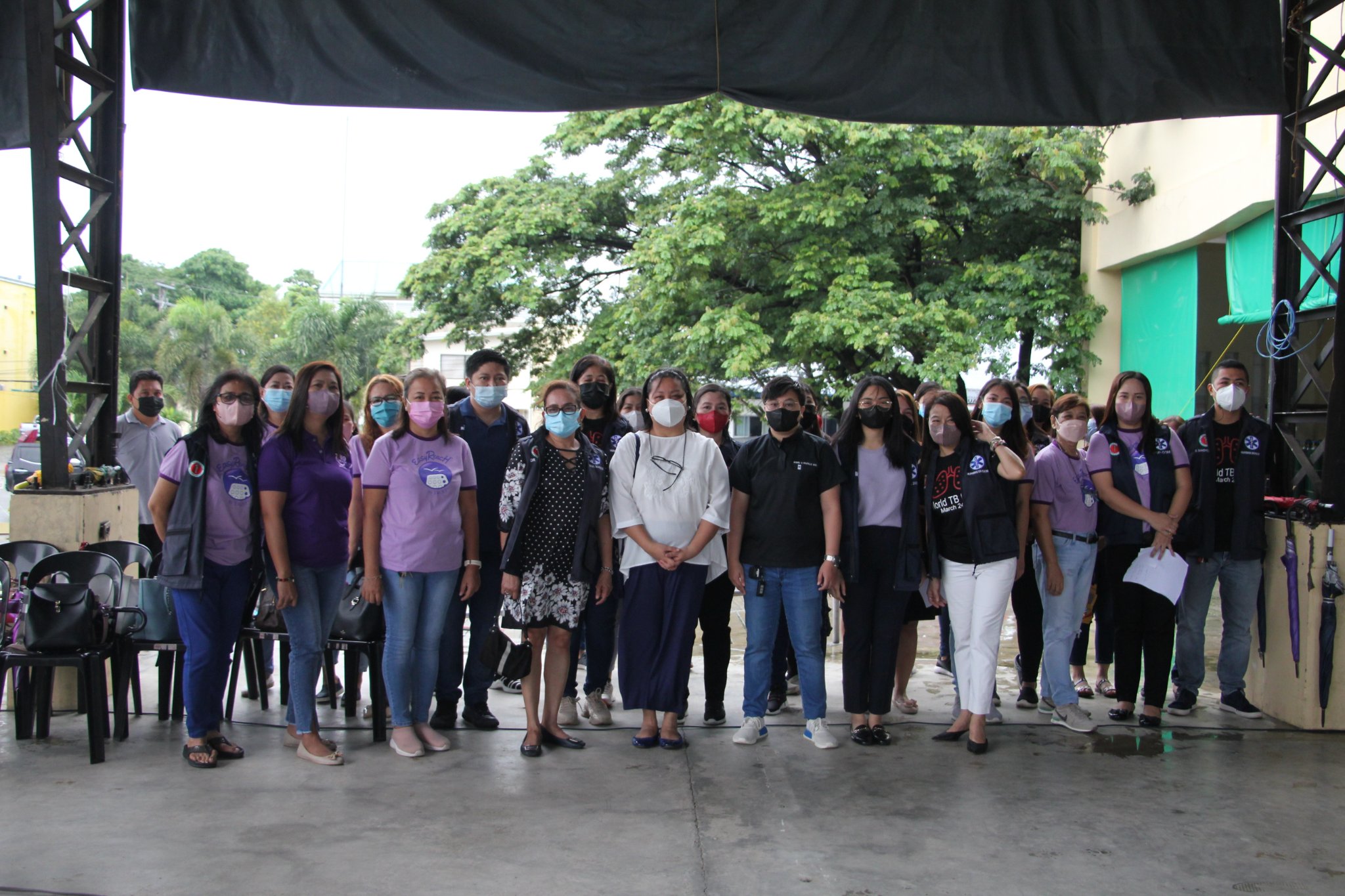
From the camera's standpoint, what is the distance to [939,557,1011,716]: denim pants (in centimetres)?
462

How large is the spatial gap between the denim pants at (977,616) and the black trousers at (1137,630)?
93 cm

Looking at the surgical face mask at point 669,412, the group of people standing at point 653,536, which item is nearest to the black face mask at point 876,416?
the group of people standing at point 653,536

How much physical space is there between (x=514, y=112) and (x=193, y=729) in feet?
12.2

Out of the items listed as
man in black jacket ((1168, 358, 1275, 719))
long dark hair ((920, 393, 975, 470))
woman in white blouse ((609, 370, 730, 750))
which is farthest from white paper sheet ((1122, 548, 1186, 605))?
woman in white blouse ((609, 370, 730, 750))

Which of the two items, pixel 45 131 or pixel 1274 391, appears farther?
pixel 1274 391

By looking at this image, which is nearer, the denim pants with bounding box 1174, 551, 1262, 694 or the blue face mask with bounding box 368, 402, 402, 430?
the blue face mask with bounding box 368, 402, 402, 430

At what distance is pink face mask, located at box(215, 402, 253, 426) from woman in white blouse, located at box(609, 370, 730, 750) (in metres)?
1.67


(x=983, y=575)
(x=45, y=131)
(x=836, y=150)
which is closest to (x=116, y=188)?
(x=45, y=131)

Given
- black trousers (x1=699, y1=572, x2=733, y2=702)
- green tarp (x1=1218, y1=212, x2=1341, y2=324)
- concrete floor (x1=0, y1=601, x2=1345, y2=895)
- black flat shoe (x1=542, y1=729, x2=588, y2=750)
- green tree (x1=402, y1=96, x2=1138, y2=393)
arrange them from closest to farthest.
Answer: concrete floor (x1=0, y1=601, x2=1345, y2=895) → black flat shoe (x1=542, y1=729, x2=588, y2=750) → black trousers (x1=699, y1=572, x2=733, y2=702) → green tarp (x1=1218, y1=212, x2=1341, y2=324) → green tree (x1=402, y1=96, x2=1138, y2=393)

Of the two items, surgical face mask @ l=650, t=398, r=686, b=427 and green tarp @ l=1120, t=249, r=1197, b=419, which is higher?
green tarp @ l=1120, t=249, r=1197, b=419

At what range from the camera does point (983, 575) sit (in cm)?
464

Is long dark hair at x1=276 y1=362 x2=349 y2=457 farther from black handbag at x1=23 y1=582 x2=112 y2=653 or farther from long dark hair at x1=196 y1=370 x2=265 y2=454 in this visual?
black handbag at x1=23 y1=582 x2=112 y2=653

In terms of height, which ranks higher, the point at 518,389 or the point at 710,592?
the point at 518,389

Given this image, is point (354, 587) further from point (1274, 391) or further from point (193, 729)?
point (1274, 391)
